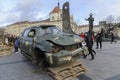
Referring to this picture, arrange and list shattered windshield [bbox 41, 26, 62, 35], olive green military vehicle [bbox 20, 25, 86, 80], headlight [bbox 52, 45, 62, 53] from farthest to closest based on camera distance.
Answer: shattered windshield [bbox 41, 26, 62, 35]
headlight [bbox 52, 45, 62, 53]
olive green military vehicle [bbox 20, 25, 86, 80]

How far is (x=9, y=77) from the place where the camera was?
7391mm

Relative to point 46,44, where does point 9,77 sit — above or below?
below

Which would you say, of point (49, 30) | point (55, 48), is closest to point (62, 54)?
point (55, 48)

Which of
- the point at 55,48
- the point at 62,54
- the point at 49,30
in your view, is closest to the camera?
the point at 62,54

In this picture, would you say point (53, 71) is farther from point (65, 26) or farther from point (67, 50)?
point (65, 26)

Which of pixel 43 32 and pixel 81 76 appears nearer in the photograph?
pixel 81 76

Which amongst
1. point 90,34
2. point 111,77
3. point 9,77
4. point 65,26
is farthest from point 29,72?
point 65,26

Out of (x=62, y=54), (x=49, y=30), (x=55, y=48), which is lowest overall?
(x=62, y=54)

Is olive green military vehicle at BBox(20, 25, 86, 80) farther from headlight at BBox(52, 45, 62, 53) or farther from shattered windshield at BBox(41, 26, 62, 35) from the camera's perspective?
shattered windshield at BBox(41, 26, 62, 35)

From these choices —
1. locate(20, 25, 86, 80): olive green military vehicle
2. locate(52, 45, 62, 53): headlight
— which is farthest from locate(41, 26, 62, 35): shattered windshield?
locate(52, 45, 62, 53): headlight

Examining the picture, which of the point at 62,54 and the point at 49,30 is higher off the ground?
the point at 49,30

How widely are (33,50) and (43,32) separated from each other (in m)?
0.99

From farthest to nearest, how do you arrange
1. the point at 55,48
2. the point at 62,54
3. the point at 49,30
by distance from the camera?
the point at 49,30
the point at 55,48
the point at 62,54

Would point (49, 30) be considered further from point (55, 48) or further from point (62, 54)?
point (62, 54)
